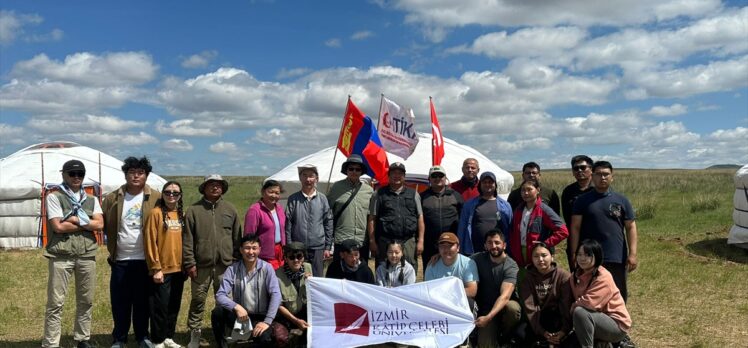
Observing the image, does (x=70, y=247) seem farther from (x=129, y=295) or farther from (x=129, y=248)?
(x=129, y=295)

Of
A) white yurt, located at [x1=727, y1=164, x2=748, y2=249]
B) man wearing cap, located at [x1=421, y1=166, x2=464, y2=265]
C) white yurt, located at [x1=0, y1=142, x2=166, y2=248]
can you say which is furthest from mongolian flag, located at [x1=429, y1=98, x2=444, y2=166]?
white yurt, located at [x1=0, y1=142, x2=166, y2=248]

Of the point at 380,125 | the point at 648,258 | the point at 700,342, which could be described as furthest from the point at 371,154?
the point at 648,258

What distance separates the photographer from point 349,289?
4.59 meters

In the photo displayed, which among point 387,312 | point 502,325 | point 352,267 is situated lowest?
point 502,325

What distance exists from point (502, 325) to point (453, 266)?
23.5 inches

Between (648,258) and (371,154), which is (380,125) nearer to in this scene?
(371,154)

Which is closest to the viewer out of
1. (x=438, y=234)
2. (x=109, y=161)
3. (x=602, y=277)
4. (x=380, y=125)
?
(x=602, y=277)

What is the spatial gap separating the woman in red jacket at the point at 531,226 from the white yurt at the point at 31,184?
33.4ft

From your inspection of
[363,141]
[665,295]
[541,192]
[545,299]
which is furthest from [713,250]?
[545,299]

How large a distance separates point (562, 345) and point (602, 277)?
1.94ft

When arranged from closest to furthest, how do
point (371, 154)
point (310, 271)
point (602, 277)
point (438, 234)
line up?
point (602, 277) < point (310, 271) < point (438, 234) < point (371, 154)

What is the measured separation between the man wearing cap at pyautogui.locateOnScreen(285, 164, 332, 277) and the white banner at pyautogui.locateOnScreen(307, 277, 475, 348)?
1.69 feet

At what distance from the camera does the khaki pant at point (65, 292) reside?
448 cm

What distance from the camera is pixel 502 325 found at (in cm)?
460
